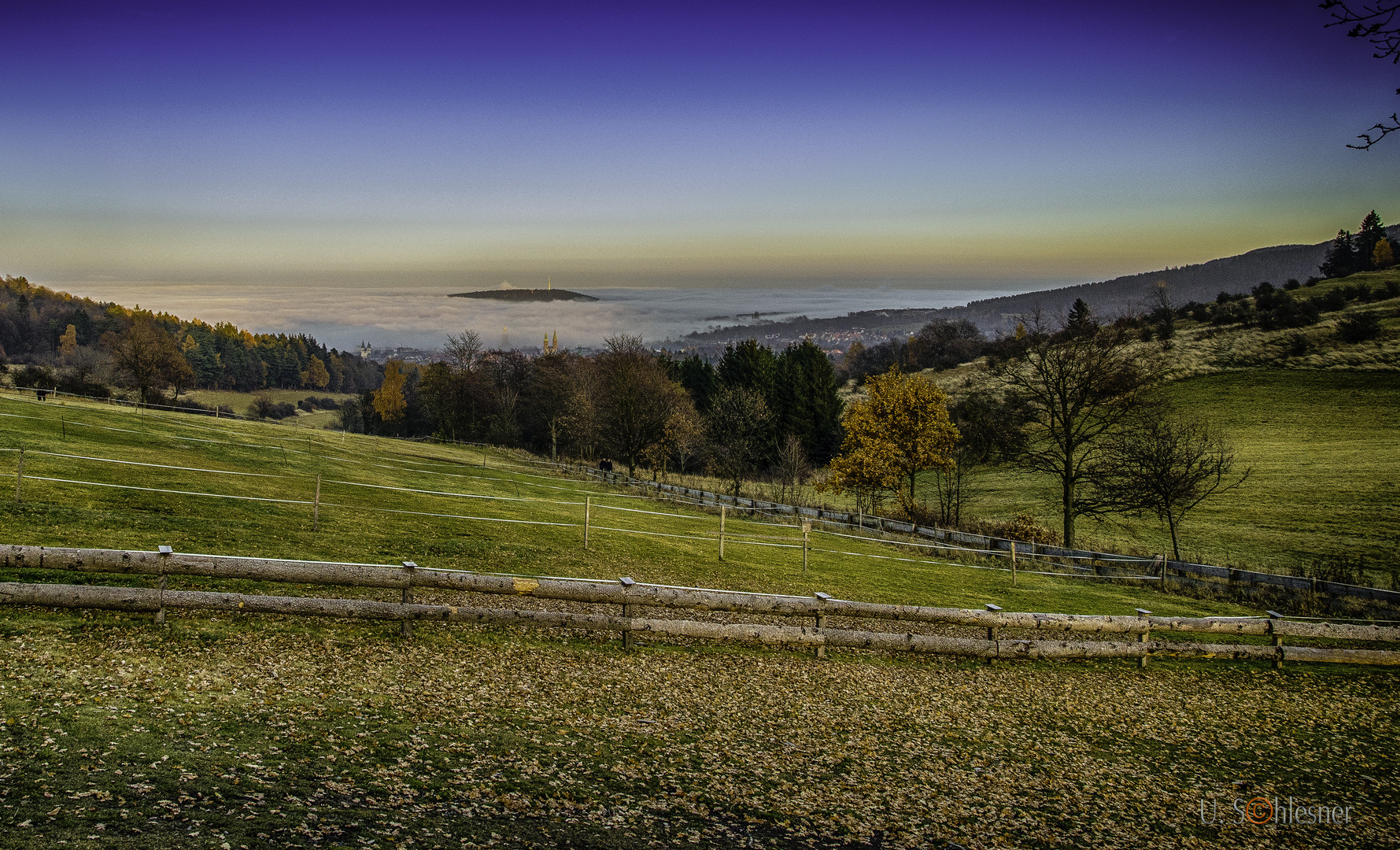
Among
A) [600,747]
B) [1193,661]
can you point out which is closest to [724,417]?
[1193,661]

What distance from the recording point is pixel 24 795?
18.7ft

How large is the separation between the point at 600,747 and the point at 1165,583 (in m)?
27.1

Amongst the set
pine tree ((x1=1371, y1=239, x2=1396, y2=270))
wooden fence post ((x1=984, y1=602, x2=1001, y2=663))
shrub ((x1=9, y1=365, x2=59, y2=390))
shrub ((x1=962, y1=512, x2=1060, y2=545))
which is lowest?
shrub ((x1=962, y1=512, x2=1060, y2=545))

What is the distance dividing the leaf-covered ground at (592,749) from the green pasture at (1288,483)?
2604cm

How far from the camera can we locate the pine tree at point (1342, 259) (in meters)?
119

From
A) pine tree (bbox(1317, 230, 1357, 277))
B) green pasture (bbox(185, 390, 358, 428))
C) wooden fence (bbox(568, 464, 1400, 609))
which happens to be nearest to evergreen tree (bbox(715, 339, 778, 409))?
wooden fence (bbox(568, 464, 1400, 609))

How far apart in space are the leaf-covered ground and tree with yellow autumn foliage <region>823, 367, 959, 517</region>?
3063cm

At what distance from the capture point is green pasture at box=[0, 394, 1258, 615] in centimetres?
1527

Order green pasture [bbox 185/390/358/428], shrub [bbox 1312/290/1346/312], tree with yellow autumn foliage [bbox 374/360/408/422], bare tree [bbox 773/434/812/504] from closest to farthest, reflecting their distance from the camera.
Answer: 1. bare tree [bbox 773/434/812/504]
2. shrub [bbox 1312/290/1346/312]
3. tree with yellow autumn foliage [bbox 374/360/408/422]
4. green pasture [bbox 185/390/358/428]

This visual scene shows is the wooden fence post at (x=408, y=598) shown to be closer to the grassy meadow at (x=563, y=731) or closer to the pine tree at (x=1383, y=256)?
the grassy meadow at (x=563, y=731)

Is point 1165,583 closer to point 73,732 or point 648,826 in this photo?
point 648,826

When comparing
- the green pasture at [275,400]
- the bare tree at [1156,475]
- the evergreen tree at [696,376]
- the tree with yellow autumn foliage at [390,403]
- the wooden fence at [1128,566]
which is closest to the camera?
the wooden fence at [1128,566]

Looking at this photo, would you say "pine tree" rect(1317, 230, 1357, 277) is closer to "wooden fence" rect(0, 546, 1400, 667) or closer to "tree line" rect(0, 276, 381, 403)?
"wooden fence" rect(0, 546, 1400, 667)

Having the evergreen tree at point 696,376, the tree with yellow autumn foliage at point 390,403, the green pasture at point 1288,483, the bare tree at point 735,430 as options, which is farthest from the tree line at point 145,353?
the green pasture at point 1288,483
